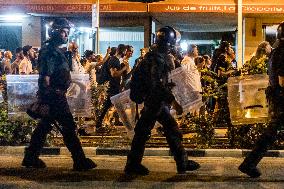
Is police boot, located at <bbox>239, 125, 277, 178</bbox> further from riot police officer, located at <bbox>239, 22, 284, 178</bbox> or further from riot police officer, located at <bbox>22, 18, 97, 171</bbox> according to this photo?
riot police officer, located at <bbox>22, 18, 97, 171</bbox>

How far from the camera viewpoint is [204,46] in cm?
2420

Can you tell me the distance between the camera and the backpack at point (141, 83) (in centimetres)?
781

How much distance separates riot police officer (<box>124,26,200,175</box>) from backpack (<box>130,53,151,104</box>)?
0.03 meters

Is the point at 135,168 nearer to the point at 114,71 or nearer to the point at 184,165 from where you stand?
the point at 184,165

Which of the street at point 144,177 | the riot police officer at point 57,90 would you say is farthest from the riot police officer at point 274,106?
the riot police officer at point 57,90

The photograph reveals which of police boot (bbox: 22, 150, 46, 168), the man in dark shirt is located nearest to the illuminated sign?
the man in dark shirt

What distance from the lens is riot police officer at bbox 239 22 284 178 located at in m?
7.41

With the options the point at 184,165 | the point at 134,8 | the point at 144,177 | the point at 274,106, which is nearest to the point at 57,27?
the point at 144,177

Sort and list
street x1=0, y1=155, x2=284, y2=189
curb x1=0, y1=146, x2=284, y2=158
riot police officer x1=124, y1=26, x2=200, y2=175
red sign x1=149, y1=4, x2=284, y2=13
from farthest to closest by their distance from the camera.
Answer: red sign x1=149, y1=4, x2=284, y2=13 → curb x1=0, y1=146, x2=284, y2=158 → riot police officer x1=124, y1=26, x2=200, y2=175 → street x1=0, y1=155, x2=284, y2=189

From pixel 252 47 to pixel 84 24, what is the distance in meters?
4.99

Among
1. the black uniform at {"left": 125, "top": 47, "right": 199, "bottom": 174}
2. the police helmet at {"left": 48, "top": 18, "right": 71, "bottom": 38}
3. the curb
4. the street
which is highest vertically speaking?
the police helmet at {"left": 48, "top": 18, "right": 71, "bottom": 38}

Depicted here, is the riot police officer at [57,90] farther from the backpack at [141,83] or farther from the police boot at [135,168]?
the backpack at [141,83]

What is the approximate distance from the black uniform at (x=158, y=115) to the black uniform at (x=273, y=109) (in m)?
0.85

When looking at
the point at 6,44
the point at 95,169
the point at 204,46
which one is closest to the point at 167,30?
the point at 95,169
